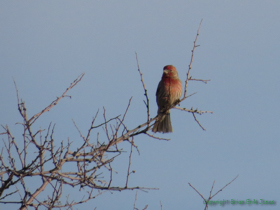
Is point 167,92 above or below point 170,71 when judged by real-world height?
below

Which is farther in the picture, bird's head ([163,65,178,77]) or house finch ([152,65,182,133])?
bird's head ([163,65,178,77])

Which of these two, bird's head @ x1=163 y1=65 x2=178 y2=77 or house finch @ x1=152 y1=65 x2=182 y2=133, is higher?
bird's head @ x1=163 y1=65 x2=178 y2=77

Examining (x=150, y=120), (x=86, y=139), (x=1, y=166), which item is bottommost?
(x=1, y=166)

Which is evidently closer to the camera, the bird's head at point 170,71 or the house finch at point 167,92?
the house finch at point 167,92

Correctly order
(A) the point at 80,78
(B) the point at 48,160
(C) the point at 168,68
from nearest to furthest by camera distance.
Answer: (B) the point at 48,160
(A) the point at 80,78
(C) the point at 168,68

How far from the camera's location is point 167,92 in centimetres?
795

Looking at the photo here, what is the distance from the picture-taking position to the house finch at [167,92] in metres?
7.75

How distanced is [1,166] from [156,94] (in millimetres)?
4352

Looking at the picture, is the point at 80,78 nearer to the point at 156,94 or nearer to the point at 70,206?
the point at 70,206

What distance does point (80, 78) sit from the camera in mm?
5109

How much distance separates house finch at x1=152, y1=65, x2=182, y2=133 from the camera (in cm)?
775

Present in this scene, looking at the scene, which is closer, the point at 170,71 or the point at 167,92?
the point at 167,92

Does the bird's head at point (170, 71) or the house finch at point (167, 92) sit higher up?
the bird's head at point (170, 71)

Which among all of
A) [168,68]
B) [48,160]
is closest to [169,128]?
[168,68]
